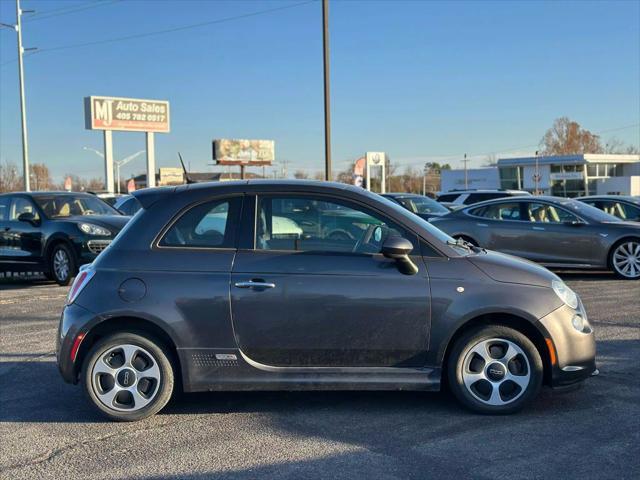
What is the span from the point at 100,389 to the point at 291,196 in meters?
1.96

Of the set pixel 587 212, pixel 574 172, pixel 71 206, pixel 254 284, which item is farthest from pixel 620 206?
pixel 574 172

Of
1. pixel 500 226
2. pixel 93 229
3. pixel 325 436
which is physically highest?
pixel 93 229

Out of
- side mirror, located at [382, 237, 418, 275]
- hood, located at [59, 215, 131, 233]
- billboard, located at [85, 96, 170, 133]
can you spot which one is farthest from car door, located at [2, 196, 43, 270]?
billboard, located at [85, 96, 170, 133]

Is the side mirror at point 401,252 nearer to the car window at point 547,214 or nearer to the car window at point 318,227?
the car window at point 318,227

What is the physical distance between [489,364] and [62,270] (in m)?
8.84

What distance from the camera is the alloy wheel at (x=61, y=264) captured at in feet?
36.6

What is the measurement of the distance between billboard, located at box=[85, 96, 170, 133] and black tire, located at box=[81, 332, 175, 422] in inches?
1646

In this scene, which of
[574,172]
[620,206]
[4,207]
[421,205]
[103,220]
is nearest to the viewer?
[103,220]

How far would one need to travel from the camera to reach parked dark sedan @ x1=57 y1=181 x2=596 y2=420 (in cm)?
446

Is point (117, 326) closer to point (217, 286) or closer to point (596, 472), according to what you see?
point (217, 286)

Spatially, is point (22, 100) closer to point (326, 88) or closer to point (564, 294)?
point (326, 88)

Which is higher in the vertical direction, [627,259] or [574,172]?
[574,172]

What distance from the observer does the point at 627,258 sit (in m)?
10.9

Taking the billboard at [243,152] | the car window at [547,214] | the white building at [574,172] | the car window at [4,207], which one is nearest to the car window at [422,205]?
the car window at [547,214]
